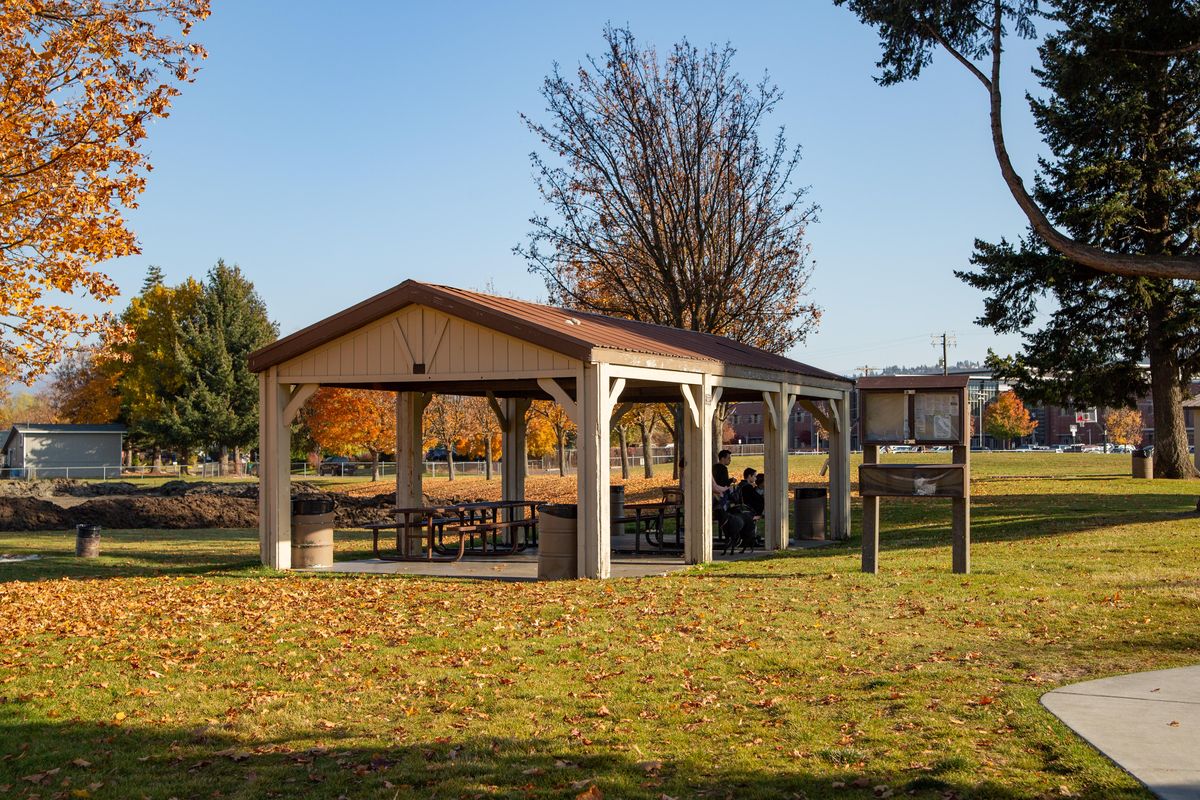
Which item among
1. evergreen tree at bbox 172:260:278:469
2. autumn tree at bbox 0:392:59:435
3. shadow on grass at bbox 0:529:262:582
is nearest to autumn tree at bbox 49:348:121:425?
evergreen tree at bbox 172:260:278:469

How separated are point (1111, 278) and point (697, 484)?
20469 mm

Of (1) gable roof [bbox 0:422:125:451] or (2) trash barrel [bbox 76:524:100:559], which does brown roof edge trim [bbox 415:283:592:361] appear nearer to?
(2) trash barrel [bbox 76:524:100:559]

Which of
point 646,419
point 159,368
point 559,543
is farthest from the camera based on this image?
point 159,368

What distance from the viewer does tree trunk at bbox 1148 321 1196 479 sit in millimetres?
32406

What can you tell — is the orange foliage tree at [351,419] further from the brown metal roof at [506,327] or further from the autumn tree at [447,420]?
the brown metal roof at [506,327]

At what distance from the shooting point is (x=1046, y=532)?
1859 cm

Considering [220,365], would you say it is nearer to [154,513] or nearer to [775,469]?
[154,513]

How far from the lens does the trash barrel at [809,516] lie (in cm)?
2061

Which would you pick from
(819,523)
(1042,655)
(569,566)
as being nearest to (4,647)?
(569,566)

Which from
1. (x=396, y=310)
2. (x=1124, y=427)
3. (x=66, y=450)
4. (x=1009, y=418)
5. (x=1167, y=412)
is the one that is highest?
(x=396, y=310)

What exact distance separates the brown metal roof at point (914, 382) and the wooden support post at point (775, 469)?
16.2ft

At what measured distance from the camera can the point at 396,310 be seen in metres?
15.0

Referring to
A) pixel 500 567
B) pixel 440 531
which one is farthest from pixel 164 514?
pixel 500 567

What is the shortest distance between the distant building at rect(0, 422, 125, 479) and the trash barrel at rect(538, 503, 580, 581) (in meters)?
52.3
